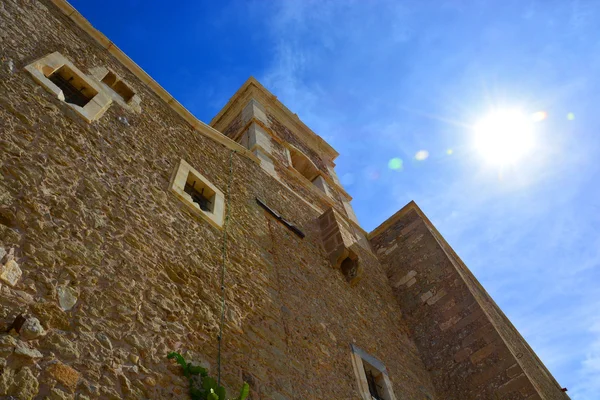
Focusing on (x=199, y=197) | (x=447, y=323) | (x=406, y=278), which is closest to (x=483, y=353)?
(x=447, y=323)

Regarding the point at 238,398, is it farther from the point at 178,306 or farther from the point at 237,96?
the point at 237,96

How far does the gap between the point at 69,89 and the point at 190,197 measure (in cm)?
168

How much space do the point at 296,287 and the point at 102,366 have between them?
2.95m

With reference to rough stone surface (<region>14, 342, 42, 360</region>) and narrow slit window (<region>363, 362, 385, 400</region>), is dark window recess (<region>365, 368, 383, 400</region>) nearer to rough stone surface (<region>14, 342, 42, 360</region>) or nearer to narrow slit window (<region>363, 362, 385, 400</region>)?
narrow slit window (<region>363, 362, 385, 400</region>)

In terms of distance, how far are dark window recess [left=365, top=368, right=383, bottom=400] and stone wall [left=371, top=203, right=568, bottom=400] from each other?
64.6 inches

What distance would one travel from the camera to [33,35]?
4.80 meters

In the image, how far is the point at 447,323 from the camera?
725 centimetres

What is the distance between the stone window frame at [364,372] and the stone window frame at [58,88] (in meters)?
3.83

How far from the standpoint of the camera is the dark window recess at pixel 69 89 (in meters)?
4.70

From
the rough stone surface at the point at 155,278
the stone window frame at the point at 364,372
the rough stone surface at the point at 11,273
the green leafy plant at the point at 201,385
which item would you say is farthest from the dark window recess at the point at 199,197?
the rough stone surface at the point at 11,273

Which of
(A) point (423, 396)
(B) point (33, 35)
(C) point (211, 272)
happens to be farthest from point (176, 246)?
→ (A) point (423, 396)

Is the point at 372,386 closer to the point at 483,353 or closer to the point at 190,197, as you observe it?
the point at 483,353

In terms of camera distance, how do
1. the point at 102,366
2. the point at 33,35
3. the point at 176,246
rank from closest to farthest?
1. the point at 102,366
2. the point at 176,246
3. the point at 33,35

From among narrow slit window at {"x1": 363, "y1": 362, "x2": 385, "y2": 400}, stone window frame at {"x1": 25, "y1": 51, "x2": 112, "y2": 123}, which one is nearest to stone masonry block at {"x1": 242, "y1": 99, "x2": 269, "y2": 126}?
stone window frame at {"x1": 25, "y1": 51, "x2": 112, "y2": 123}
